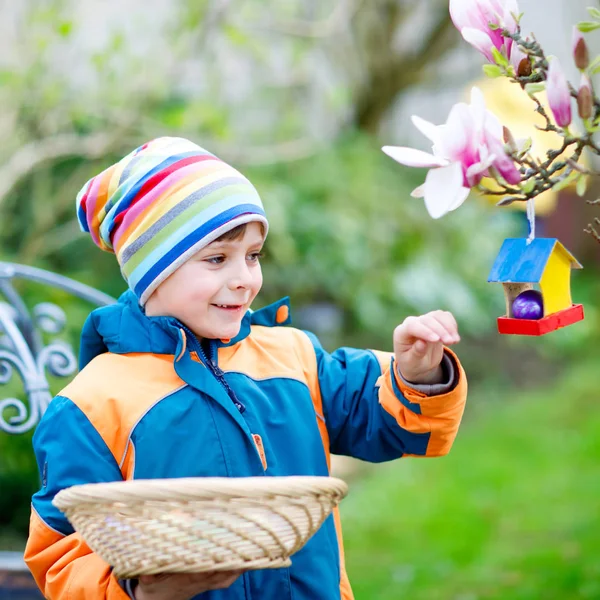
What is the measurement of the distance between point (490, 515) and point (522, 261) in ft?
8.55

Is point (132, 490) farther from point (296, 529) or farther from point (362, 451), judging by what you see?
point (362, 451)

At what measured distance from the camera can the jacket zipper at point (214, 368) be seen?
1609 mm

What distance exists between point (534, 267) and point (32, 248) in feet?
10.0

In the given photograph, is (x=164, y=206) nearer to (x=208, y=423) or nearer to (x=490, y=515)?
(x=208, y=423)

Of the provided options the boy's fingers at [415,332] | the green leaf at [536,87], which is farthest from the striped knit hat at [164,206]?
the green leaf at [536,87]

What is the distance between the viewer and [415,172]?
621 centimetres

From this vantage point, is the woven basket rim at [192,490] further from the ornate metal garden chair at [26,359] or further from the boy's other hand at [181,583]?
the ornate metal garden chair at [26,359]

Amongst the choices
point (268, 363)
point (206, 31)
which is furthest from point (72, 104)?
point (268, 363)

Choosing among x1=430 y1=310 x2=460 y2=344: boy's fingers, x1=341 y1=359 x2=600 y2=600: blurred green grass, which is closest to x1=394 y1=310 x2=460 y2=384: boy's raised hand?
x1=430 y1=310 x2=460 y2=344: boy's fingers

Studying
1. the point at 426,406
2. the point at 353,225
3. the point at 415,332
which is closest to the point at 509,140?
the point at 415,332

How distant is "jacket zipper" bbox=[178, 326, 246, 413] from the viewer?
1609 millimetres

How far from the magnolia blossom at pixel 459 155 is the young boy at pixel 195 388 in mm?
299

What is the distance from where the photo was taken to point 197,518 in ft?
4.07

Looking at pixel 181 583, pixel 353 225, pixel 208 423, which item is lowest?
pixel 353 225
